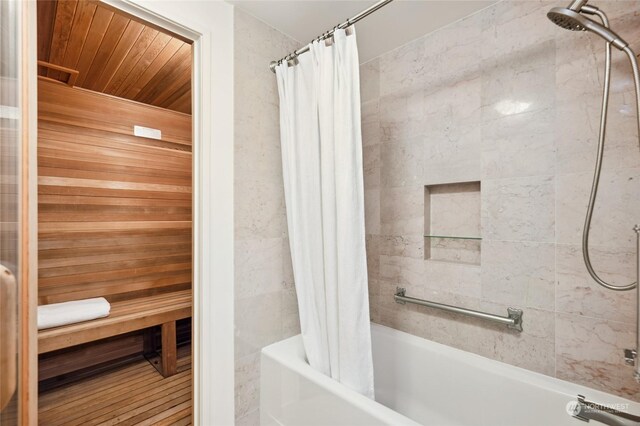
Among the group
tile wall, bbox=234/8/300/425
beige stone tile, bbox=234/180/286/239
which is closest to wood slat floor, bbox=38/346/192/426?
tile wall, bbox=234/8/300/425

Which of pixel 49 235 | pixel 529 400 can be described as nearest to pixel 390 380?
pixel 529 400

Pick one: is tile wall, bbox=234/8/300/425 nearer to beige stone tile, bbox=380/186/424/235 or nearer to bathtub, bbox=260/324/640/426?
bathtub, bbox=260/324/640/426

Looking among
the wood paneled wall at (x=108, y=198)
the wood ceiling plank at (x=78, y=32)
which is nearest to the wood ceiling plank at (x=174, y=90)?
the wood paneled wall at (x=108, y=198)

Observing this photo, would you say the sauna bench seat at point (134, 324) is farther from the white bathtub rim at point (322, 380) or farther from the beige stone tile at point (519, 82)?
the beige stone tile at point (519, 82)

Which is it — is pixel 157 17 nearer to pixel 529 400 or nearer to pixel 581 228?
pixel 581 228

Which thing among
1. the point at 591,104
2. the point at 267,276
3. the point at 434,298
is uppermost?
the point at 591,104

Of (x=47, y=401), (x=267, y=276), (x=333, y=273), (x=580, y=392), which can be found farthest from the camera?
(x=47, y=401)

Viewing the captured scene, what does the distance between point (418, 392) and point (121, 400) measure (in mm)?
1862

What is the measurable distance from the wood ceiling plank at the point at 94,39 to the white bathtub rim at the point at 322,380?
180 centimetres

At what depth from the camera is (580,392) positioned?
1104 millimetres

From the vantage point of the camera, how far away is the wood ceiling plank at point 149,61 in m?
1.67

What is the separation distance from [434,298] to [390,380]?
52 cm

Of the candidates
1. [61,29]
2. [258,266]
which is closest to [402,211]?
[258,266]

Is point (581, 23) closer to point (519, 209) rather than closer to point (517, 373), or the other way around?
point (519, 209)
